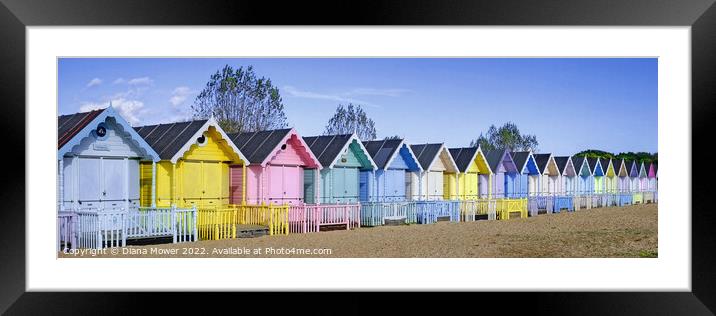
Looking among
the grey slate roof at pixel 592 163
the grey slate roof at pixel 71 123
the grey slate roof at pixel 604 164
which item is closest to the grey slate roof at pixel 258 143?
the grey slate roof at pixel 71 123

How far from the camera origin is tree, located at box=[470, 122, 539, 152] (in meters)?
19.5

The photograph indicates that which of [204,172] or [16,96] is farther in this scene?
[204,172]

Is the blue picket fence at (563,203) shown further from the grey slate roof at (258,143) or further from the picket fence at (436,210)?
the grey slate roof at (258,143)

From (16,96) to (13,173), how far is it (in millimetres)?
1215

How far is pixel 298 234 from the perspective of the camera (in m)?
16.5

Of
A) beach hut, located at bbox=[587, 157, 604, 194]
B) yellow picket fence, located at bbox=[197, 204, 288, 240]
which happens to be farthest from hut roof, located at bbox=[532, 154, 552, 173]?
yellow picket fence, located at bbox=[197, 204, 288, 240]

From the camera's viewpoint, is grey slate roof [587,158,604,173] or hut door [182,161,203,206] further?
grey slate roof [587,158,604,173]

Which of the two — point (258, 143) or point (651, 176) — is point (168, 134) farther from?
point (651, 176)

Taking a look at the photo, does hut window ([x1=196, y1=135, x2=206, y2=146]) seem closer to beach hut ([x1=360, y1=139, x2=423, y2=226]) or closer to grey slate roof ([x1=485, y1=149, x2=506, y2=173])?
beach hut ([x1=360, y1=139, x2=423, y2=226])

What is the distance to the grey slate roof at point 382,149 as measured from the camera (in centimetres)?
2080

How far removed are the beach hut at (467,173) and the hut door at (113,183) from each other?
11224mm

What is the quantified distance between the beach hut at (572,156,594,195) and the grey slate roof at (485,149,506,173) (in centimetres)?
279
